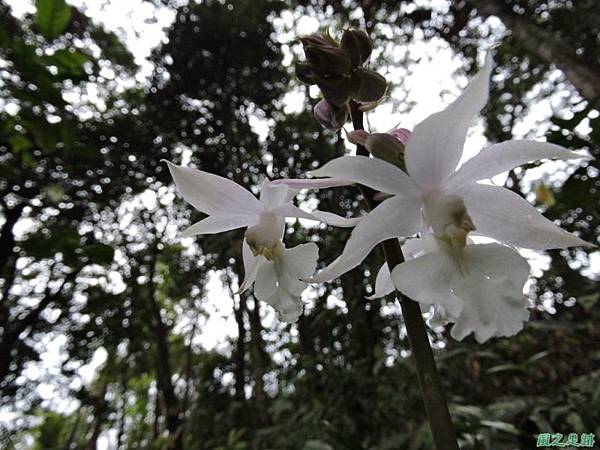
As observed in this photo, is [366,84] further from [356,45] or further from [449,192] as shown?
[449,192]

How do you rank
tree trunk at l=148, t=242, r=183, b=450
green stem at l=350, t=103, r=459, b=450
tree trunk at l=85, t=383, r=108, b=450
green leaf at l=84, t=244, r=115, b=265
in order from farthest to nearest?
tree trunk at l=85, t=383, r=108, b=450 → tree trunk at l=148, t=242, r=183, b=450 → green leaf at l=84, t=244, r=115, b=265 → green stem at l=350, t=103, r=459, b=450

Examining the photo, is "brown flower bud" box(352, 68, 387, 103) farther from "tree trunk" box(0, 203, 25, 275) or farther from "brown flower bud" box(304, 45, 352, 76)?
"tree trunk" box(0, 203, 25, 275)

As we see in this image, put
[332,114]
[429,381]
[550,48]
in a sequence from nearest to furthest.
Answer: [429,381] < [332,114] < [550,48]

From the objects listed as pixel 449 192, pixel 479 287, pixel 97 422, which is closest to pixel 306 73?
pixel 449 192

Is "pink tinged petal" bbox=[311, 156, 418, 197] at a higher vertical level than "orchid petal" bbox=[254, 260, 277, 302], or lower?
higher

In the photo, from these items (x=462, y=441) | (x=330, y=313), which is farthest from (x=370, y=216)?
(x=330, y=313)

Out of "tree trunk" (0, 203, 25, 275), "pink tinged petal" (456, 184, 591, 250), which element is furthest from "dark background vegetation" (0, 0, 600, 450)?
"pink tinged petal" (456, 184, 591, 250)

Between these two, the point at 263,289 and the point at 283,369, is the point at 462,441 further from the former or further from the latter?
the point at 283,369
